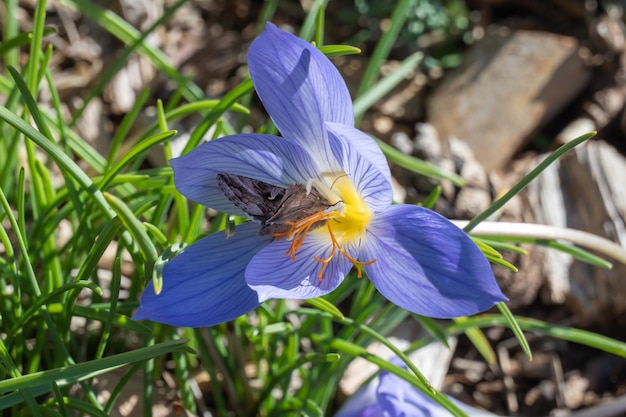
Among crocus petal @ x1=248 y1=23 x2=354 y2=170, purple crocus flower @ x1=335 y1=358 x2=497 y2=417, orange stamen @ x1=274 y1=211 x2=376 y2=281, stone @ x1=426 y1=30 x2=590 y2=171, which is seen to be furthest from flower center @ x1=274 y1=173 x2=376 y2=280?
stone @ x1=426 y1=30 x2=590 y2=171

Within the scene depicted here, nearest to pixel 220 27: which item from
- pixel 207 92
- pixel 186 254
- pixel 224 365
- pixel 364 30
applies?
pixel 207 92

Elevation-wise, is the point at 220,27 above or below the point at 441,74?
above

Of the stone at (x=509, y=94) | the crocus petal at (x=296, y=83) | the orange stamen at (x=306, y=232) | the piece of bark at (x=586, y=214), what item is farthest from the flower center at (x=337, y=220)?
the stone at (x=509, y=94)

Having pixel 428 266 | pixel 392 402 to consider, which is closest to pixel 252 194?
pixel 428 266

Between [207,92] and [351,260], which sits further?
[207,92]

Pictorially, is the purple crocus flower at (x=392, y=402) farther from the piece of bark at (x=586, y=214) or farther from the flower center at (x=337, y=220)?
Answer: the piece of bark at (x=586, y=214)

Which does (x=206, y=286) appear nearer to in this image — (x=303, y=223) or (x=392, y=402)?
(x=303, y=223)

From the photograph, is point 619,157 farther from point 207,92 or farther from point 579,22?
point 207,92
